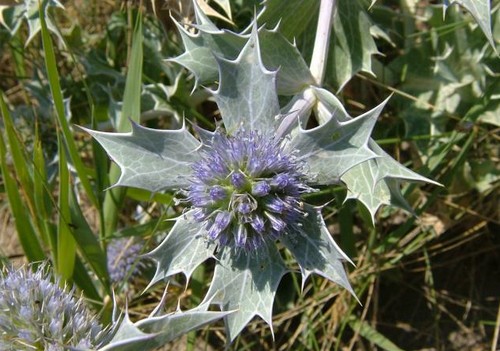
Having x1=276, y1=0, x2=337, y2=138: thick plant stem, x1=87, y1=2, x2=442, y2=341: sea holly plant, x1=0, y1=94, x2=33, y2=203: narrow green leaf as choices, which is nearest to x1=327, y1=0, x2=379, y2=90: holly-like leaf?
x1=276, y1=0, x2=337, y2=138: thick plant stem

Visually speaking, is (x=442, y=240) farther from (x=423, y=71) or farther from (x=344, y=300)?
(x=423, y=71)

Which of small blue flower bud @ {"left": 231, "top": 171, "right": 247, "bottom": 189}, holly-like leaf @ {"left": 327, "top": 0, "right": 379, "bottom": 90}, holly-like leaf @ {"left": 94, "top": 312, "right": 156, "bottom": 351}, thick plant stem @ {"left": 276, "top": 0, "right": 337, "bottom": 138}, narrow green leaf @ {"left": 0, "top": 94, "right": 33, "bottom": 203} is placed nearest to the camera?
holly-like leaf @ {"left": 94, "top": 312, "right": 156, "bottom": 351}

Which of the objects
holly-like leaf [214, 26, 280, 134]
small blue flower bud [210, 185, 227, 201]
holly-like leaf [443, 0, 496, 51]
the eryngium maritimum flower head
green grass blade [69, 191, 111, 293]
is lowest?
green grass blade [69, 191, 111, 293]

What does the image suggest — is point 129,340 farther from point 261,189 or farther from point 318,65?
point 318,65

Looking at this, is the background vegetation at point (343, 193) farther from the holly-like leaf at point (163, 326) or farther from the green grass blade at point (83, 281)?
the holly-like leaf at point (163, 326)

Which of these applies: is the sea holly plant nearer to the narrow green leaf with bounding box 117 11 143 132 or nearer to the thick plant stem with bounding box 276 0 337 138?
the thick plant stem with bounding box 276 0 337 138

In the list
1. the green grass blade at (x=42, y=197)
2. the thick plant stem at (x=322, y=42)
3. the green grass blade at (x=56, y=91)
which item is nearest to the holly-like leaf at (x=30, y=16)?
the green grass blade at (x=56, y=91)

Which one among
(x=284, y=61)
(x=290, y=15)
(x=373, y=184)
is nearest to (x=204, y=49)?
(x=284, y=61)
